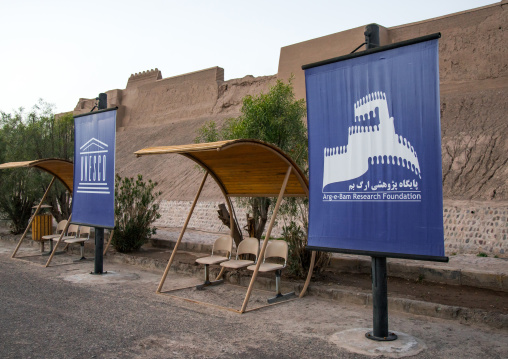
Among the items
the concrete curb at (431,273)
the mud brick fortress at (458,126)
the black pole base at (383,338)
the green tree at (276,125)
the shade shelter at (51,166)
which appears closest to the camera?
the black pole base at (383,338)

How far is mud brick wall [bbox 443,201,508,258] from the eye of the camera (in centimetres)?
1380

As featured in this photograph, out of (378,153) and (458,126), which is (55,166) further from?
(458,126)

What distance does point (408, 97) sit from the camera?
5.38 metres

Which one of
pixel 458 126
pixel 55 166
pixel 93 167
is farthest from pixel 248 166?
pixel 458 126

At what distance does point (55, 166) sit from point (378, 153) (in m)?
9.44

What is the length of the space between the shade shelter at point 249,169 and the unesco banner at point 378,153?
53.7 inches

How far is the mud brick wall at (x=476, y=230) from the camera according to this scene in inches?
543

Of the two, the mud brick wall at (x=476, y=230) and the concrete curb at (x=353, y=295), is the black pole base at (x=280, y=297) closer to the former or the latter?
the concrete curb at (x=353, y=295)

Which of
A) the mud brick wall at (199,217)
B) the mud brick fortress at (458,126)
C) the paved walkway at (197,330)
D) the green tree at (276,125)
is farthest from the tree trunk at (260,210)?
the mud brick wall at (199,217)

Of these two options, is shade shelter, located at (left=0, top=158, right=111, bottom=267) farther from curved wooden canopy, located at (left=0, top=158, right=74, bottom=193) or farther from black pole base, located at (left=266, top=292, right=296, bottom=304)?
black pole base, located at (left=266, top=292, right=296, bottom=304)

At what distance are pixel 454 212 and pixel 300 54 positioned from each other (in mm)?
20035

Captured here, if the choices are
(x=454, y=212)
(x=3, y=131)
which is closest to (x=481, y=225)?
(x=454, y=212)

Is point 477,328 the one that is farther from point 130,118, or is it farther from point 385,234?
point 130,118

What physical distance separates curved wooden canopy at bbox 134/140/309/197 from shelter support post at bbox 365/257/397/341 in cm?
257
